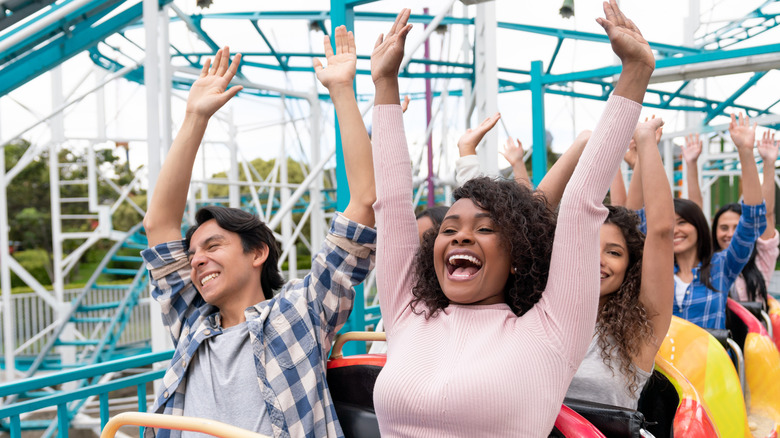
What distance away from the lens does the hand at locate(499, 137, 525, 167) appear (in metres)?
2.25

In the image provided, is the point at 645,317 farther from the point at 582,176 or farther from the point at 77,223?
the point at 77,223

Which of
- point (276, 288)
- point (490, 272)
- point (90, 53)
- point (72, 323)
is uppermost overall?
point (90, 53)

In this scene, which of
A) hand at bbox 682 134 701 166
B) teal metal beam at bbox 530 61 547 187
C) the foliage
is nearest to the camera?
hand at bbox 682 134 701 166

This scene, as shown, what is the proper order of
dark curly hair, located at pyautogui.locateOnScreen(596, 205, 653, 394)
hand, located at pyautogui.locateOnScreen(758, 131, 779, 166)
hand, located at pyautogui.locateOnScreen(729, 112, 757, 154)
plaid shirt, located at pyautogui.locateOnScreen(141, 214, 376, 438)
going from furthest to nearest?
hand, located at pyautogui.locateOnScreen(758, 131, 779, 166)
hand, located at pyautogui.locateOnScreen(729, 112, 757, 154)
dark curly hair, located at pyautogui.locateOnScreen(596, 205, 653, 394)
plaid shirt, located at pyautogui.locateOnScreen(141, 214, 376, 438)

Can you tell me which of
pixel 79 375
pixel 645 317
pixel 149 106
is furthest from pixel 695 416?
pixel 149 106

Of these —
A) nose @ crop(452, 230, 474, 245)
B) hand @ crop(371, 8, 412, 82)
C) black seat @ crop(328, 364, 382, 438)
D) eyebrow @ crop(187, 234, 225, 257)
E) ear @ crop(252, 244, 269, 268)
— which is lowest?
black seat @ crop(328, 364, 382, 438)

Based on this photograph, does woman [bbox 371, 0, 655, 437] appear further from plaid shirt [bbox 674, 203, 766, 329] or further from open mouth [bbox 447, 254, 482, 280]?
plaid shirt [bbox 674, 203, 766, 329]

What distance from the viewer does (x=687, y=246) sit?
2.39 meters

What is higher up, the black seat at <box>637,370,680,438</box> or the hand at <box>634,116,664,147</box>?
the hand at <box>634,116,664,147</box>

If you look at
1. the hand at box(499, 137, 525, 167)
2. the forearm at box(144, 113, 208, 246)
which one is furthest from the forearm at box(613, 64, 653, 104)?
the hand at box(499, 137, 525, 167)

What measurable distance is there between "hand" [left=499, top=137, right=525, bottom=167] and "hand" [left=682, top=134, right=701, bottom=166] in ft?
2.93

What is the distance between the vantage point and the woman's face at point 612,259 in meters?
1.58

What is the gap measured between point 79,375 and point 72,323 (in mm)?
5330

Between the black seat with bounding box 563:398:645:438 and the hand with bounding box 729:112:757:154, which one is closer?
the black seat with bounding box 563:398:645:438
